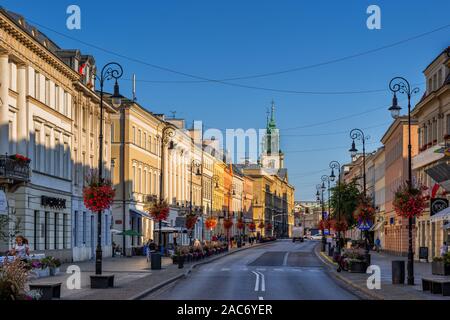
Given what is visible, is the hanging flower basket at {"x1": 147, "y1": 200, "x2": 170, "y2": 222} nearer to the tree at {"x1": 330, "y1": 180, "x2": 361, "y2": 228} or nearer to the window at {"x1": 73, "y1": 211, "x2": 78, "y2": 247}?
the window at {"x1": 73, "y1": 211, "x2": 78, "y2": 247}

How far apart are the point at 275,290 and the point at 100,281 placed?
6.02 meters

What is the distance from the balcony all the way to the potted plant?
20.1 metres

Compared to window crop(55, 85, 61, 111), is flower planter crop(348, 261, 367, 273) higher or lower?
lower

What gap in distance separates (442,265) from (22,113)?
23.0 m

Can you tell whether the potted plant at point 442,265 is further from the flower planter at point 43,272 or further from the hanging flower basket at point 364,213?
the flower planter at point 43,272

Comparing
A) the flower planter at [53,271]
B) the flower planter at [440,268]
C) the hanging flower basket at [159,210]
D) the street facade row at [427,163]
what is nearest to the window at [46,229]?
the hanging flower basket at [159,210]

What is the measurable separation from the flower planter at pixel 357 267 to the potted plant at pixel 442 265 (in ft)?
10.9

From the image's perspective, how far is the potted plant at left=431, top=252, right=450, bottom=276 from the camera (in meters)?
36.1

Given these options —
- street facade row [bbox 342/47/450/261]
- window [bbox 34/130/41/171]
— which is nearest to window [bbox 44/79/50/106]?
window [bbox 34/130/41/171]

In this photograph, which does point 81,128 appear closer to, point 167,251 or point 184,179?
point 167,251

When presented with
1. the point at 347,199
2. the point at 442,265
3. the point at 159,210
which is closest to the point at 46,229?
the point at 159,210

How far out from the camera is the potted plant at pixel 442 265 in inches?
1423
